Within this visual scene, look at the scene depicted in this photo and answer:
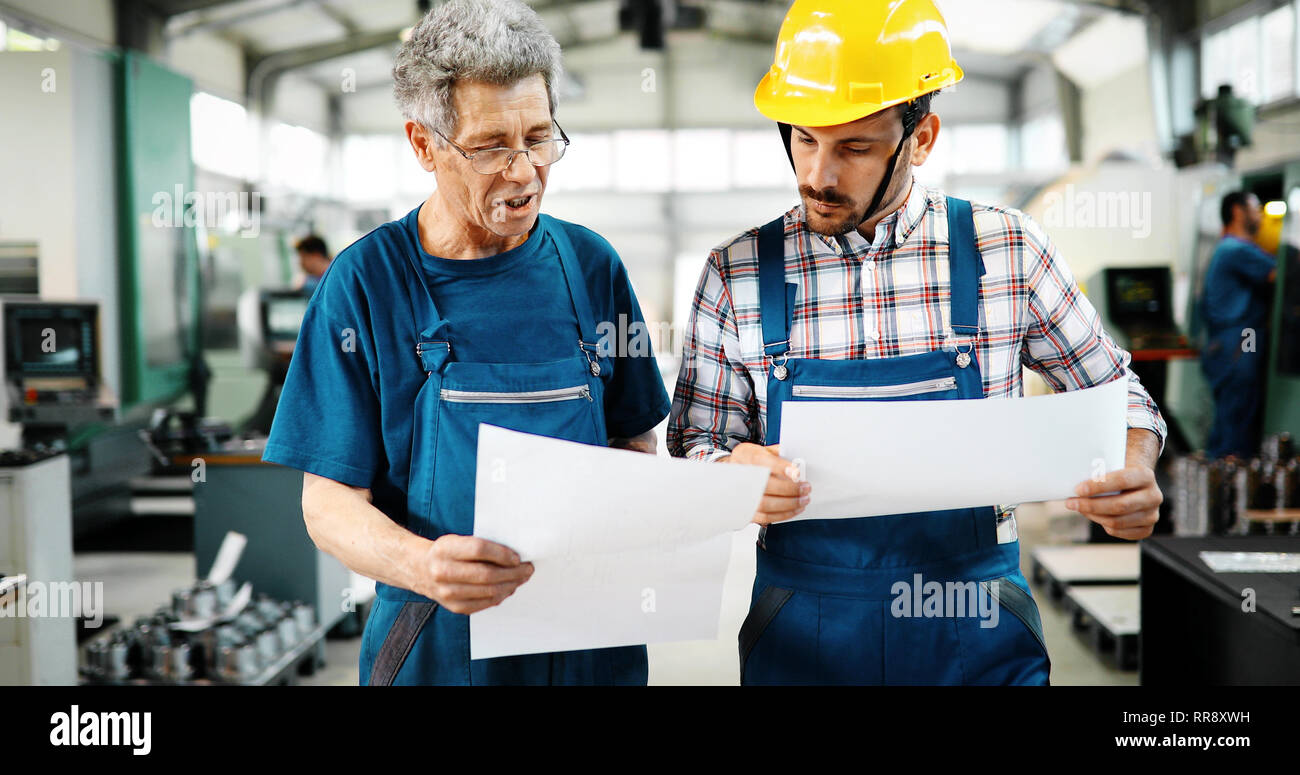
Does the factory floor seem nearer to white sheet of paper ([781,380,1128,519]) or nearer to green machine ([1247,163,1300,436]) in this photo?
green machine ([1247,163,1300,436])

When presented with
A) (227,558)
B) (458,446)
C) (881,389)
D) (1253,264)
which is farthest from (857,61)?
(1253,264)

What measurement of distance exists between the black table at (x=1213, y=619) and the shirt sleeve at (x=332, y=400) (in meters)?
1.80

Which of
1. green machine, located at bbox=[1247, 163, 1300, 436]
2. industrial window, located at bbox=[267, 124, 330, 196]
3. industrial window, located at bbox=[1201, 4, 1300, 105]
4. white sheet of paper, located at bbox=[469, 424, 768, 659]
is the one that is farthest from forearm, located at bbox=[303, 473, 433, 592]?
industrial window, located at bbox=[267, 124, 330, 196]

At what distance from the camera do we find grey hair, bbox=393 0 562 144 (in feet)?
4.21

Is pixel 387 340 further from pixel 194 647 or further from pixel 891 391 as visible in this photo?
pixel 194 647

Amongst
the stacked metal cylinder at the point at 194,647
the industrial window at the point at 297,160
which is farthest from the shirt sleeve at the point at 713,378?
the industrial window at the point at 297,160

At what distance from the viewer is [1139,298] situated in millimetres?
6695

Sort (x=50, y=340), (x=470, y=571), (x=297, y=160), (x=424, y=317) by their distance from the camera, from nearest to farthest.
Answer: (x=470, y=571) → (x=424, y=317) → (x=50, y=340) → (x=297, y=160)

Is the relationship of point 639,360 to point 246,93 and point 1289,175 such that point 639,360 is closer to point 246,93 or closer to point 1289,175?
point 1289,175

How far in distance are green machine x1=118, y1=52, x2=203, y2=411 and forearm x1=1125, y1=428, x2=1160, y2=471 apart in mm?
7166

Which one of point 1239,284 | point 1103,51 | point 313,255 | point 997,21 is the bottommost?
point 1239,284

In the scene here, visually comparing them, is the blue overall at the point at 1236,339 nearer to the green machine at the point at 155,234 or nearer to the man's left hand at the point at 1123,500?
the man's left hand at the point at 1123,500

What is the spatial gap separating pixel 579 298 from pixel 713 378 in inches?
10.1
